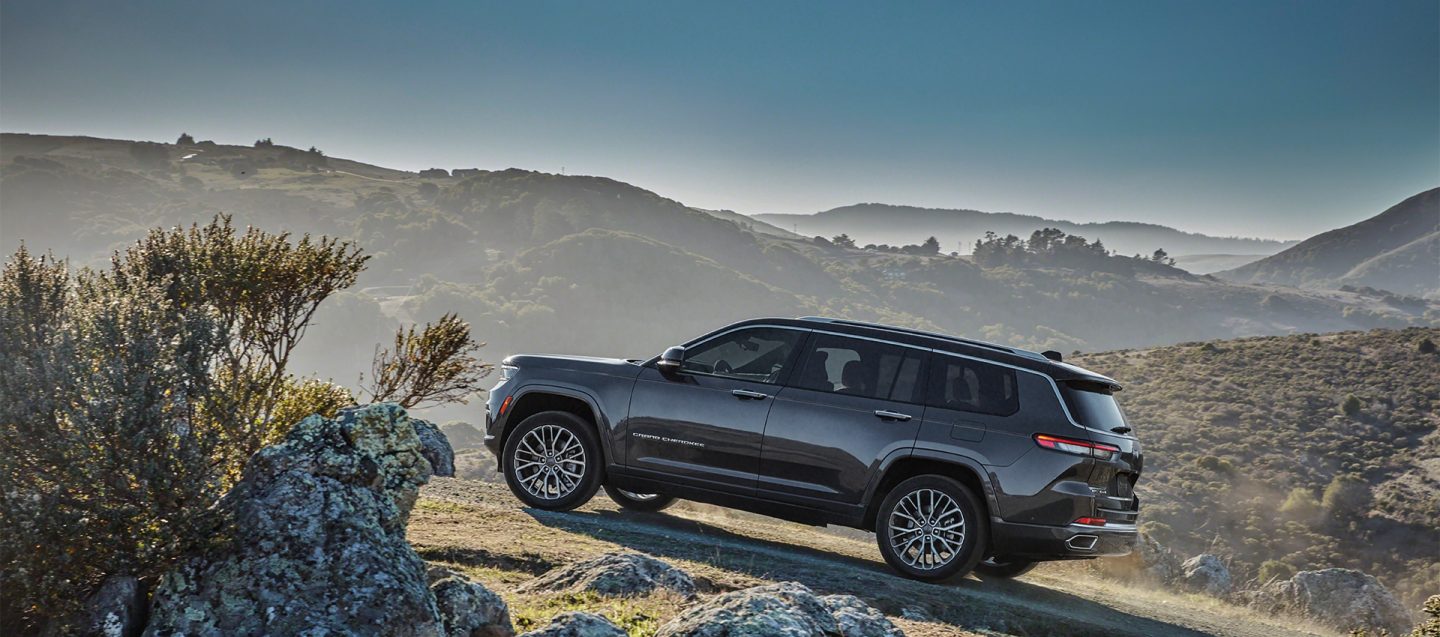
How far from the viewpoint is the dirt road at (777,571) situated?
7.86 metres

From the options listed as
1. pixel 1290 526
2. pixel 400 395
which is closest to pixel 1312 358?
pixel 1290 526

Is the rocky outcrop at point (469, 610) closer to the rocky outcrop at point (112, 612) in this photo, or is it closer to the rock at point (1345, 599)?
the rocky outcrop at point (112, 612)

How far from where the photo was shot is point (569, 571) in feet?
23.5

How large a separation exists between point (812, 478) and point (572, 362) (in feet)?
8.80

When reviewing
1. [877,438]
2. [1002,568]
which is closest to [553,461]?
[877,438]

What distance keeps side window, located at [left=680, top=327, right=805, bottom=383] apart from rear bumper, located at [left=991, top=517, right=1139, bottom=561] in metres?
2.23

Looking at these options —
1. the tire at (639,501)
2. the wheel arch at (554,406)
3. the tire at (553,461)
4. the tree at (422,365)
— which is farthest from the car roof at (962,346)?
the tree at (422,365)

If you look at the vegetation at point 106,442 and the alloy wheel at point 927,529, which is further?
the alloy wheel at point 927,529

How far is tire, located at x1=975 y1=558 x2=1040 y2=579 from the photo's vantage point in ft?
33.4

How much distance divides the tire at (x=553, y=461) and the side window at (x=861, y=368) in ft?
6.99

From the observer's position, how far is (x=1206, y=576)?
61.6ft

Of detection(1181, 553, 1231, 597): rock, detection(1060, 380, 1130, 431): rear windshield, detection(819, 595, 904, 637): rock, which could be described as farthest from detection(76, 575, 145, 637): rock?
detection(1181, 553, 1231, 597): rock

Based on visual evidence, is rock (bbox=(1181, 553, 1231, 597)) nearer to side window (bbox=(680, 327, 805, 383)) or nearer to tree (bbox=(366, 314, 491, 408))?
side window (bbox=(680, 327, 805, 383))

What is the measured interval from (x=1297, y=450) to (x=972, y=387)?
37.7 metres
